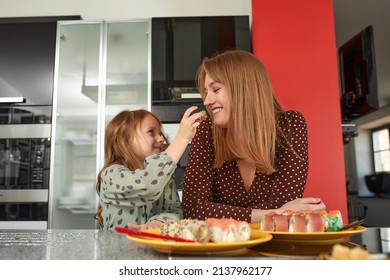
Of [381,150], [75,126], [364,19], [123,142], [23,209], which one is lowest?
[23,209]

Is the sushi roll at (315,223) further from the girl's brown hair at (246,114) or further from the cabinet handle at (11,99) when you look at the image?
the cabinet handle at (11,99)

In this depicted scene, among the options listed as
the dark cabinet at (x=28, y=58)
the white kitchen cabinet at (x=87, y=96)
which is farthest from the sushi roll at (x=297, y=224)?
the dark cabinet at (x=28, y=58)

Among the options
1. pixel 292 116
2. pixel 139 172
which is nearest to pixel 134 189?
pixel 139 172

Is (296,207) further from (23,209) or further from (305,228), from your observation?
(23,209)

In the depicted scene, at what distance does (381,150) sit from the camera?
24.1ft

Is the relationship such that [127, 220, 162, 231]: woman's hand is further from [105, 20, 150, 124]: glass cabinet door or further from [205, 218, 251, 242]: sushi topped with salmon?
[105, 20, 150, 124]: glass cabinet door

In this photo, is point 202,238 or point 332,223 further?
point 332,223

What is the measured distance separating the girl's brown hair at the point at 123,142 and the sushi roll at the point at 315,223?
0.84 m

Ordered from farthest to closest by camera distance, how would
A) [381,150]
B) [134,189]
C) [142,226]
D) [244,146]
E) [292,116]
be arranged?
[381,150] < [292,116] < [244,146] < [134,189] < [142,226]

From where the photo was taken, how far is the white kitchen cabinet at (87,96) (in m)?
2.68

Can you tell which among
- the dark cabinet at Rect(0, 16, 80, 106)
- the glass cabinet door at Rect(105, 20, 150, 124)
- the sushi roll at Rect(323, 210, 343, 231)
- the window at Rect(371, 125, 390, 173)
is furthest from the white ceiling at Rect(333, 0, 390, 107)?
the sushi roll at Rect(323, 210, 343, 231)

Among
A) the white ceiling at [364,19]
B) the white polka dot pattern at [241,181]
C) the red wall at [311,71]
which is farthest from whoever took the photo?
the white ceiling at [364,19]

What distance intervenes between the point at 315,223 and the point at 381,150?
760 centimetres

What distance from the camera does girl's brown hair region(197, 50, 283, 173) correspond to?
49.4 inches
